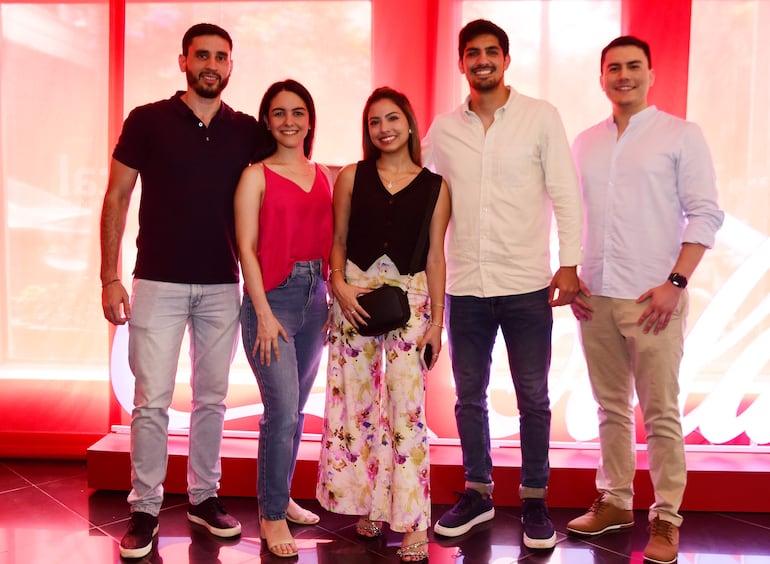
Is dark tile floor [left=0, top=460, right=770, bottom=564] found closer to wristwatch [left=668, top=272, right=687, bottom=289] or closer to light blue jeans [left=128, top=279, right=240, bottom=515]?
light blue jeans [left=128, top=279, right=240, bottom=515]

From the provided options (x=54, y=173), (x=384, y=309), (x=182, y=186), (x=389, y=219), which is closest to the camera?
(x=384, y=309)

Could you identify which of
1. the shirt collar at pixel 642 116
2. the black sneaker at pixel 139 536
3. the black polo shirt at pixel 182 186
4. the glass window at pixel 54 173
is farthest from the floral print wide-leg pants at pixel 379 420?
the glass window at pixel 54 173

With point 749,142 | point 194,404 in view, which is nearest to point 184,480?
point 194,404

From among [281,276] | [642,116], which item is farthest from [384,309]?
[642,116]

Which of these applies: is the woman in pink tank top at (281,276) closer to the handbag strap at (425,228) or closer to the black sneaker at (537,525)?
the handbag strap at (425,228)

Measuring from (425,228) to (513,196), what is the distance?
39cm

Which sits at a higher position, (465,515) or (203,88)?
(203,88)

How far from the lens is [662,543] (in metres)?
2.55

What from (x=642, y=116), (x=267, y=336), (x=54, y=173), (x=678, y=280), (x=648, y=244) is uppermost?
(x=642, y=116)

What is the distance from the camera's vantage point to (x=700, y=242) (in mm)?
2488

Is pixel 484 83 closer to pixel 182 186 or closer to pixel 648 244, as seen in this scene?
pixel 648 244

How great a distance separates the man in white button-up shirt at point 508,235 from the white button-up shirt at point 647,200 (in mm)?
133

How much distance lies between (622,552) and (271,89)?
7.15 ft

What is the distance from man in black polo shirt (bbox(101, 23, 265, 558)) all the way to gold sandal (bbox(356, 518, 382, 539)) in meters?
0.52
